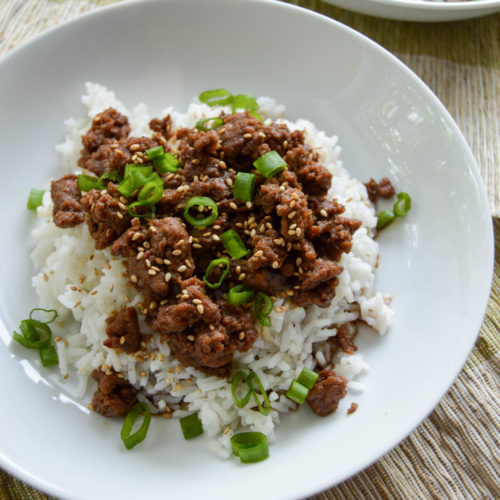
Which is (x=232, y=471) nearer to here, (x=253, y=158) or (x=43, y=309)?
(x=43, y=309)

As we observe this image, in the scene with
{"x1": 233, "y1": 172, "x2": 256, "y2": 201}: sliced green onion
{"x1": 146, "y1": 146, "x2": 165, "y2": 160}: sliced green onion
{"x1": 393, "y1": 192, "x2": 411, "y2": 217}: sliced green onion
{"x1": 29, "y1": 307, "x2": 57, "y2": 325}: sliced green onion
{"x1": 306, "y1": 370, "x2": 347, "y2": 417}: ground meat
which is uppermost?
{"x1": 146, "y1": 146, "x2": 165, "y2": 160}: sliced green onion

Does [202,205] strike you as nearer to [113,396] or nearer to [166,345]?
[166,345]

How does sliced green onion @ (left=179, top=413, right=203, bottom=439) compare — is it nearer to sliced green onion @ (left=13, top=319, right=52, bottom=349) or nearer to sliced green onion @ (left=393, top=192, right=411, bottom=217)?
sliced green onion @ (left=13, top=319, right=52, bottom=349)

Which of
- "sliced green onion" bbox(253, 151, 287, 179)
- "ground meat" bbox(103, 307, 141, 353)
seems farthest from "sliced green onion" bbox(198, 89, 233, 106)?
"ground meat" bbox(103, 307, 141, 353)

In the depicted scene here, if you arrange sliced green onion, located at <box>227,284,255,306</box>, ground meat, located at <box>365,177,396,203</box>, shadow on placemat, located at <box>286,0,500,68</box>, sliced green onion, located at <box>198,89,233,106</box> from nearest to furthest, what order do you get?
sliced green onion, located at <box>227,284,255,306</box> → ground meat, located at <box>365,177,396,203</box> → sliced green onion, located at <box>198,89,233,106</box> → shadow on placemat, located at <box>286,0,500,68</box>

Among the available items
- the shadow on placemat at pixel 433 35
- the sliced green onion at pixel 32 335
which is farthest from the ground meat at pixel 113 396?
the shadow on placemat at pixel 433 35

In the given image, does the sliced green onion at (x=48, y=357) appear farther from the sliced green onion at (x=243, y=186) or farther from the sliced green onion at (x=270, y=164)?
the sliced green onion at (x=270, y=164)

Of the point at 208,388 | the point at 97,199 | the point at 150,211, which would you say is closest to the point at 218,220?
the point at 150,211
